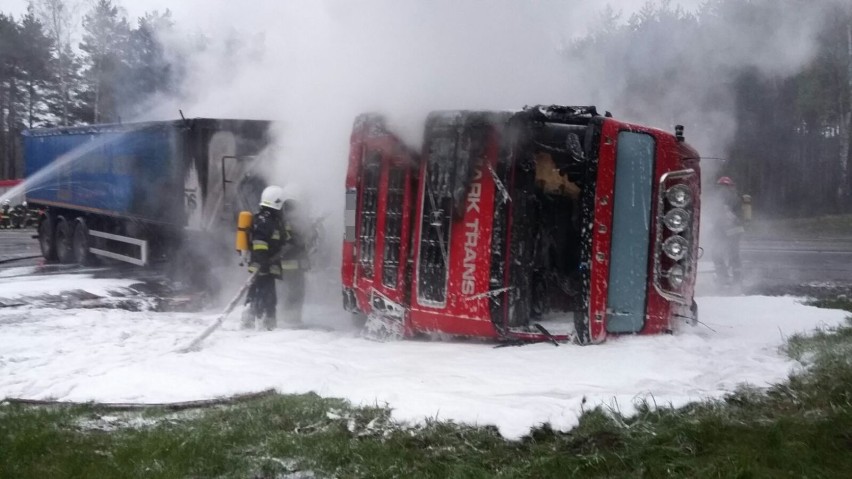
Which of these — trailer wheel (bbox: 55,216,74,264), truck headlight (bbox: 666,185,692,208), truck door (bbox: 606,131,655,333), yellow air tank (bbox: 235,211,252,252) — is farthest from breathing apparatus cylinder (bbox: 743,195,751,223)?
trailer wheel (bbox: 55,216,74,264)

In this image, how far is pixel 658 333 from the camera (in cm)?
591

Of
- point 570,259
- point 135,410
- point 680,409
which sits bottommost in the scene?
point 135,410

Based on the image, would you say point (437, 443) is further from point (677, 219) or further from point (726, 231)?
point (726, 231)

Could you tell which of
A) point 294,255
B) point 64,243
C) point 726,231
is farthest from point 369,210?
point 64,243

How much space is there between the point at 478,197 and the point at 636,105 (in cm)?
889

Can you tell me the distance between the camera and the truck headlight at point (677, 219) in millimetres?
5742

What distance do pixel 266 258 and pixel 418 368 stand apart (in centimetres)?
298

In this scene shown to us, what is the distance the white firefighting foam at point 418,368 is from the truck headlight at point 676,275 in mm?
430

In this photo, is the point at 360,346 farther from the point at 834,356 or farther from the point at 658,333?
the point at 834,356

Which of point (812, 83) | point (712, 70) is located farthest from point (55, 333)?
point (812, 83)

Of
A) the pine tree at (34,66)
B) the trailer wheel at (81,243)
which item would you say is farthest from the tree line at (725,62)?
the pine tree at (34,66)

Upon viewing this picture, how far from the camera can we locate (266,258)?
7766 millimetres

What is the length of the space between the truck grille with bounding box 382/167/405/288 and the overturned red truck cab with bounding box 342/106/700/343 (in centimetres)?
4

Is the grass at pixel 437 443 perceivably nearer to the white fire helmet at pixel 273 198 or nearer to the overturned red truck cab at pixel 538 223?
the overturned red truck cab at pixel 538 223
